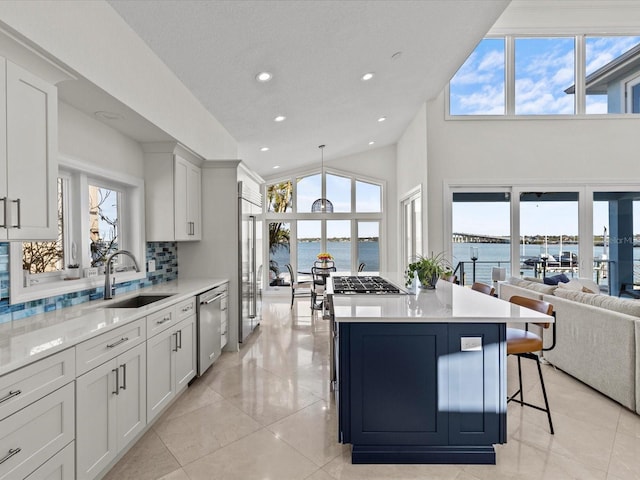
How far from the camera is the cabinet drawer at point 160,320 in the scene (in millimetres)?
2326

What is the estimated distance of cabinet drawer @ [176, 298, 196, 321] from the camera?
2.80m

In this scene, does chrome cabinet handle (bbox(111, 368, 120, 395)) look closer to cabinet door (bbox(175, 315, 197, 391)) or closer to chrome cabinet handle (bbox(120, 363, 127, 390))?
chrome cabinet handle (bbox(120, 363, 127, 390))

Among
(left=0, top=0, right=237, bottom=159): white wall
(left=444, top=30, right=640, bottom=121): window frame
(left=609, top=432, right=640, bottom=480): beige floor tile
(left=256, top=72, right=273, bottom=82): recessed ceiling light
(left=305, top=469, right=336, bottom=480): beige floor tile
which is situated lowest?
(left=305, top=469, right=336, bottom=480): beige floor tile

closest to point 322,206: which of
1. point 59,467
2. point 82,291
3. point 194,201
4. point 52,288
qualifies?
point 194,201

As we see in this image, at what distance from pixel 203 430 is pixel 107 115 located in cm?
245

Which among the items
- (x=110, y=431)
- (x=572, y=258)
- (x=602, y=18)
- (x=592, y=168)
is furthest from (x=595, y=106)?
(x=110, y=431)

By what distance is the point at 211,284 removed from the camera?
3.55 meters

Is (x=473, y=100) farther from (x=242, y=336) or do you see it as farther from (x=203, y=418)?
(x=203, y=418)

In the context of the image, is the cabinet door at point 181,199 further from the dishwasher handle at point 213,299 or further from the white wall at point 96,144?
the dishwasher handle at point 213,299

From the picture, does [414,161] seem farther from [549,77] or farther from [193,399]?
[193,399]

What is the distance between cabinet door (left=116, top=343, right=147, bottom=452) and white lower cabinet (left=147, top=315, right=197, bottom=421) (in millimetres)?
68

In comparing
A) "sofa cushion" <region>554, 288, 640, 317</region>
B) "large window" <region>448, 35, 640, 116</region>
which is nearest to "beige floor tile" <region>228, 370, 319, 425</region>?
"sofa cushion" <region>554, 288, 640, 317</region>

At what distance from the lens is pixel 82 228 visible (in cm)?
265

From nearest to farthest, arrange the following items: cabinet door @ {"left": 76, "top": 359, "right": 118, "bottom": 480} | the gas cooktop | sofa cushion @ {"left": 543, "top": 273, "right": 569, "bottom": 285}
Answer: cabinet door @ {"left": 76, "top": 359, "right": 118, "bottom": 480}, the gas cooktop, sofa cushion @ {"left": 543, "top": 273, "right": 569, "bottom": 285}
